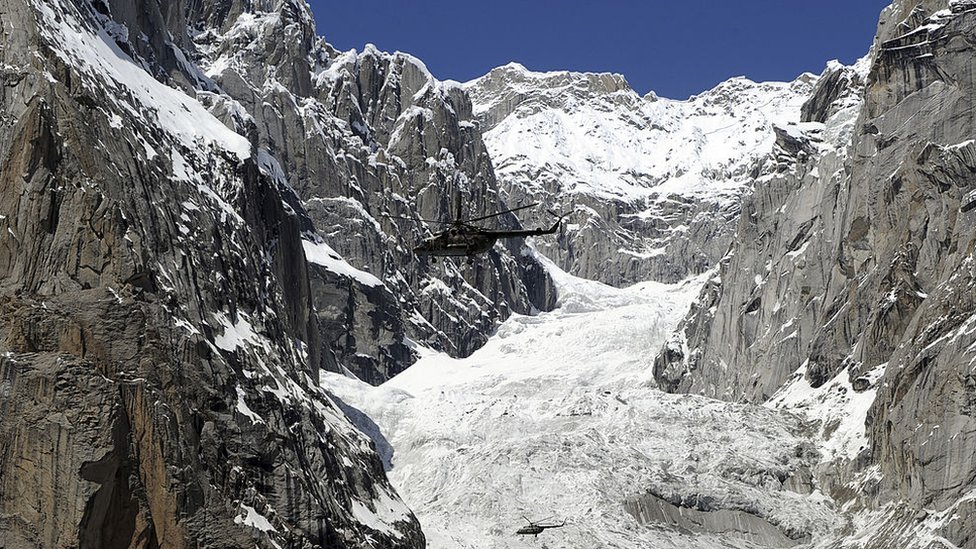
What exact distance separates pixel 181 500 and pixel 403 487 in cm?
7389

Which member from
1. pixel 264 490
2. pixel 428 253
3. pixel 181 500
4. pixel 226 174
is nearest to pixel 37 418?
pixel 181 500

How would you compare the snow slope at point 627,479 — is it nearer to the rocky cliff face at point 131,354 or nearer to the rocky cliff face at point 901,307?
the rocky cliff face at point 901,307

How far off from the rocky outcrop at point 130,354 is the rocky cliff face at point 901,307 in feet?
134

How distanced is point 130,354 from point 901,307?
79009 mm

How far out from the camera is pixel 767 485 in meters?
175

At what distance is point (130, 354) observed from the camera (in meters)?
122

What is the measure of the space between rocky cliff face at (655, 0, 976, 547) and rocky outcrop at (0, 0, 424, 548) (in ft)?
134

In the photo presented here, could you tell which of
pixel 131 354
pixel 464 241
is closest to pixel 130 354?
pixel 131 354

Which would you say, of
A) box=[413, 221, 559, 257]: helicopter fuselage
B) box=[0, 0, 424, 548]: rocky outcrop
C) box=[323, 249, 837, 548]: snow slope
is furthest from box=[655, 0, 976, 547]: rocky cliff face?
box=[413, 221, 559, 257]: helicopter fuselage

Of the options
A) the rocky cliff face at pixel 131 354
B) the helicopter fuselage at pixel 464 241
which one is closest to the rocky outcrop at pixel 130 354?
the rocky cliff face at pixel 131 354

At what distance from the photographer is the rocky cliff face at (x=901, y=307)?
148000 mm

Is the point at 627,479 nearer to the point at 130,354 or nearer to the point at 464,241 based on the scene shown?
the point at 130,354

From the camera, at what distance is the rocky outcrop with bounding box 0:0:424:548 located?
116438mm

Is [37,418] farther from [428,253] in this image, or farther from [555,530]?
[555,530]
